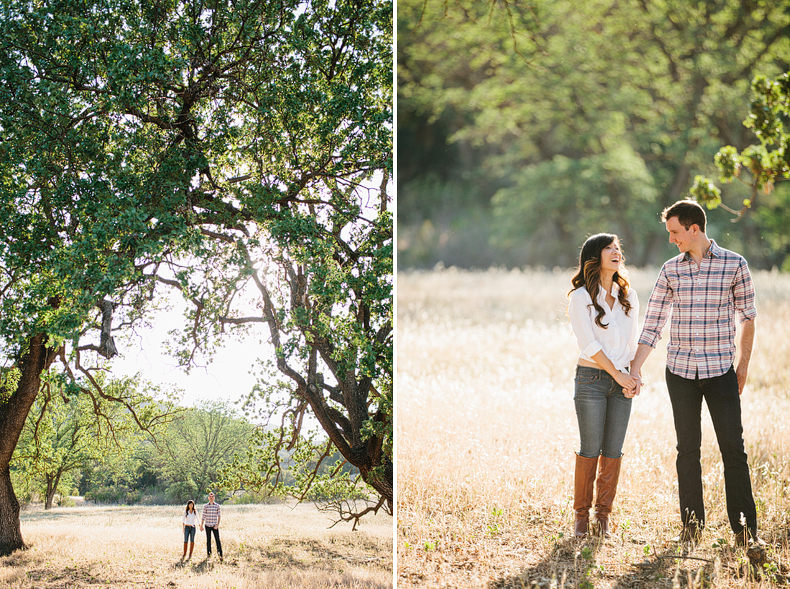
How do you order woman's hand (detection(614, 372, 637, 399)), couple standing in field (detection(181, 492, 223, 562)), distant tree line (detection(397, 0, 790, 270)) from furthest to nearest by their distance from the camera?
distant tree line (detection(397, 0, 790, 270))
couple standing in field (detection(181, 492, 223, 562))
woman's hand (detection(614, 372, 637, 399))

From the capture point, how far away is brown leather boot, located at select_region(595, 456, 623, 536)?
3.12 meters

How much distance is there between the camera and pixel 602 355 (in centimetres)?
293

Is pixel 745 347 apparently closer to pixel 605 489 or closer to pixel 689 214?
pixel 689 214

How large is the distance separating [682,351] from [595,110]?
1345 centimetres

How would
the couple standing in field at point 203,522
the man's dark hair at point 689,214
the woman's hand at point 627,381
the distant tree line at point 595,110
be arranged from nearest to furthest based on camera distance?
the woman's hand at point 627,381
the man's dark hair at point 689,214
the couple standing in field at point 203,522
the distant tree line at point 595,110

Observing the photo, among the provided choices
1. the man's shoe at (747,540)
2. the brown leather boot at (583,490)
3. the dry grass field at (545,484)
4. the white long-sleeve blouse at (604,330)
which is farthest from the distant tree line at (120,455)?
the man's shoe at (747,540)

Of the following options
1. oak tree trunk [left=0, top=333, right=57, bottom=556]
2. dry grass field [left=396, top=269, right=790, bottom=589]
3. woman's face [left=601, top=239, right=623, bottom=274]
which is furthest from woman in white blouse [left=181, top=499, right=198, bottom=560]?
woman's face [left=601, top=239, right=623, bottom=274]

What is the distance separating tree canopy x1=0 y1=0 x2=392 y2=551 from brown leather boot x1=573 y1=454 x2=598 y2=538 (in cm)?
111

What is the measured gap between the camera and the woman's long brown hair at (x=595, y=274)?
3.03 m

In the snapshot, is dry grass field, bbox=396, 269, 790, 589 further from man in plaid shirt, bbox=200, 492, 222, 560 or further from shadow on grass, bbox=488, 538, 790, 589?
man in plaid shirt, bbox=200, 492, 222, 560

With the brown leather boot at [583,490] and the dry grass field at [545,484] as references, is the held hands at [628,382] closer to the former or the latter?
the brown leather boot at [583,490]

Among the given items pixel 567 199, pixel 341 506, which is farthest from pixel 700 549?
pixel 567 199

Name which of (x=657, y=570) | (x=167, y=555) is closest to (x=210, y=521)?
(x=167, y=555)

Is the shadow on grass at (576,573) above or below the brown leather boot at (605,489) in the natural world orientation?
below
